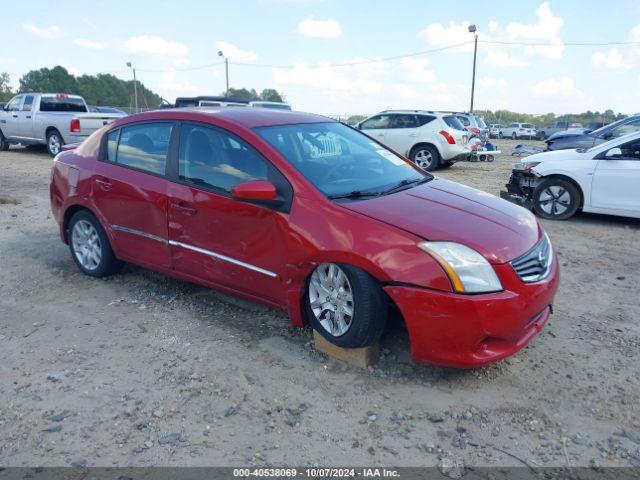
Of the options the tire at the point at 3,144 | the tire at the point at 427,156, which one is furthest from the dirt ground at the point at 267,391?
the tire at the point at 3,144

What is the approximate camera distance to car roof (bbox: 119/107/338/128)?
418cm

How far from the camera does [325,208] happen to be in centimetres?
351

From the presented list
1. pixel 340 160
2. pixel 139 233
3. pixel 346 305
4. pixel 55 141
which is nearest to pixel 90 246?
pixel 139 233

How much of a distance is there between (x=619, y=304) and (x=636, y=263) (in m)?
1.55

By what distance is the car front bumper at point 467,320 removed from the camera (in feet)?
10.1

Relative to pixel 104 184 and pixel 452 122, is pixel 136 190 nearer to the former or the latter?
pixel 104 184

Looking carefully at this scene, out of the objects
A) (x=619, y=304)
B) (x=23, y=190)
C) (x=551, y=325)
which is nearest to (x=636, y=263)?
(x=619, y=304)

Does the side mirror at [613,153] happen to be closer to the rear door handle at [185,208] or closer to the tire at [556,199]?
the tire at [556,199]

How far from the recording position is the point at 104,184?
4.77 metres

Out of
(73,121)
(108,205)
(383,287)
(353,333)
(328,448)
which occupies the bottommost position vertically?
(328,448)

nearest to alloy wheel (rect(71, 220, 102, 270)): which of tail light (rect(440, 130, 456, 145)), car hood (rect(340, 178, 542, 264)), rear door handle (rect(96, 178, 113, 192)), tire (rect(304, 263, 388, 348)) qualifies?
rear door handle (rect(96, 178, 113, 192))

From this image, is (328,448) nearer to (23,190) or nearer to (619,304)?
(619,304)

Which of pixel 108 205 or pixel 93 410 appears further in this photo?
pixel 108 205

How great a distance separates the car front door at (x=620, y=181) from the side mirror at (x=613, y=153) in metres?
0.03
